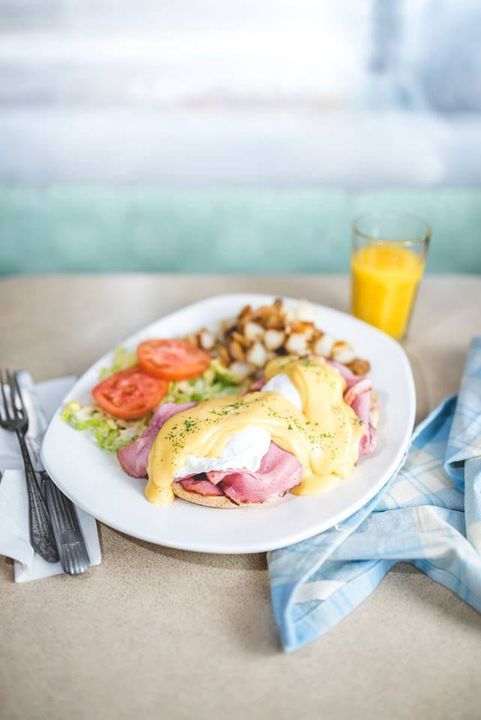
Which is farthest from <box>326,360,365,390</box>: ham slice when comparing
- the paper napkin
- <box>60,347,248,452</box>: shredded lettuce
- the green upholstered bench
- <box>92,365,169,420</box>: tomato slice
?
the green upholstered bench

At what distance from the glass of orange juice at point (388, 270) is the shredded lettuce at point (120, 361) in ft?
2.33

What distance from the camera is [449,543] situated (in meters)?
1.18

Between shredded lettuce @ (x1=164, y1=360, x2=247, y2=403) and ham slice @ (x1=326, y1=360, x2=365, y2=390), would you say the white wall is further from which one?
ham slice @ (x1=326, y1=360, x2=365, y2=390)

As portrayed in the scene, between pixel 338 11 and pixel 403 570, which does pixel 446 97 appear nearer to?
pixel 338 11

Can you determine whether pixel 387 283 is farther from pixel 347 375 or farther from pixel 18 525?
pixel 18 525

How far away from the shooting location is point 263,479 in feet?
4.07

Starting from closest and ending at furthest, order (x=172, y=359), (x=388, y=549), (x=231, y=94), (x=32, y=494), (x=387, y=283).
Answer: (x=388, y=549), (x=32, y=494), (x=172, y=359), (x=387, y=283), (x=231, y=94)

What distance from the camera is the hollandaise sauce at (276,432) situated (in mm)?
1259

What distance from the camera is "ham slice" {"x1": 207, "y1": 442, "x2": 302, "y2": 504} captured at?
124 cm

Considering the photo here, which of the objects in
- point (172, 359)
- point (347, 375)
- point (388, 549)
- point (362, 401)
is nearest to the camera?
point (388, 549)

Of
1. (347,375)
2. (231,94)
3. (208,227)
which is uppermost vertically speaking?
(231,94)

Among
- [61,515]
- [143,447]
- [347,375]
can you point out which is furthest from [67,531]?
[347,375]

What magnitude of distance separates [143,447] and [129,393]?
0.27 meters

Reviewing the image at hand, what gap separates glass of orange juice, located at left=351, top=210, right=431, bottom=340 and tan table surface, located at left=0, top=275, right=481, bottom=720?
918mm
